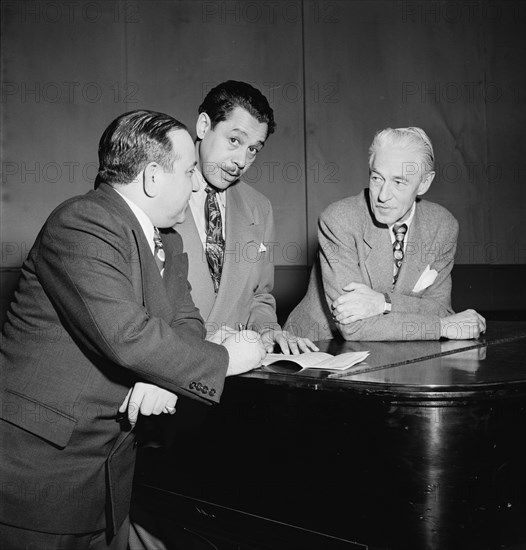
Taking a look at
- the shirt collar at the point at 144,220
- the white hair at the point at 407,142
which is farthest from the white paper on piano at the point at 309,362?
the white hair at the point at 407,142

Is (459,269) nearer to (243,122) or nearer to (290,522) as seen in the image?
(243,122)

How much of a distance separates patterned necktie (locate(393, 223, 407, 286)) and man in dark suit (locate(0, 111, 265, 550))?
1.30 metres

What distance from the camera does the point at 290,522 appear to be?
1.98 m

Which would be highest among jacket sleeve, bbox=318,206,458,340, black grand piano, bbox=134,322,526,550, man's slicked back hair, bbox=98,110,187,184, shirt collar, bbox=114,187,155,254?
man's slicked back hair, bbox=98,110,187,184

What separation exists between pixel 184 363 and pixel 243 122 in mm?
1312

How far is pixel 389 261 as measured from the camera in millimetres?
3070

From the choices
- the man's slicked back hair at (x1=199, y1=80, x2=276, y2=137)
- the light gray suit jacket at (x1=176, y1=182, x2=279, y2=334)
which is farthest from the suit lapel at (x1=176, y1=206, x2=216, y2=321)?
the man's slicked back hair at (x1=199, y1=80, x2=276, y2=137)

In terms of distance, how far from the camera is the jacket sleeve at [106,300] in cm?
175

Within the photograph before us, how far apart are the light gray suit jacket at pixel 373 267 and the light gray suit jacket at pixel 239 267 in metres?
0.23

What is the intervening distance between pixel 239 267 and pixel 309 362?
2.71ft

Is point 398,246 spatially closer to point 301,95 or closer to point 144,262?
point 144,262

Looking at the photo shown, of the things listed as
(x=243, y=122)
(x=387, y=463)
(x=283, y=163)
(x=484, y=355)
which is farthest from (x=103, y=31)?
(x=387, y=463)

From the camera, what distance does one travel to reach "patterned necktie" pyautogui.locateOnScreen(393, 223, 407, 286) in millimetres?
3100

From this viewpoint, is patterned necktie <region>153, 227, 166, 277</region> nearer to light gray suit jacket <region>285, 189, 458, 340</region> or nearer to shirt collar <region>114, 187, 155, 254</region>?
shirt collar <region>114, 187, 155, 254</region>
